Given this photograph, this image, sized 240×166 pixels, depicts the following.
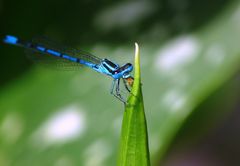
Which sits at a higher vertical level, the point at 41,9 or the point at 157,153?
the point at 41,9

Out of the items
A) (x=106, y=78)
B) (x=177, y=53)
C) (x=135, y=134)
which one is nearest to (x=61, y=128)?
(x=106, y=78)

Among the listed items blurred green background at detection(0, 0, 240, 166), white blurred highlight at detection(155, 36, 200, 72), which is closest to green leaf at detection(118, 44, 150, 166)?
blurred green background at detection(0, 0, 240, 166)

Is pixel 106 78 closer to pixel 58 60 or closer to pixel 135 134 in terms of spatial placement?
pixel 58 60

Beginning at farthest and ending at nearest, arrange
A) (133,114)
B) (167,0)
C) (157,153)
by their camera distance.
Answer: (167,0) → (157,153) → (133,114)

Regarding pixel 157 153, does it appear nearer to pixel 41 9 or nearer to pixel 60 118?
pixel 60 118

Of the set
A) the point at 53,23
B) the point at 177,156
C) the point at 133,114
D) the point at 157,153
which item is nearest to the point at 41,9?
the point at 53,23

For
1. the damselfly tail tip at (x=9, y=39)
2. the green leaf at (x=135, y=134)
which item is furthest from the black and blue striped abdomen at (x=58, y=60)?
the green leaf at (x=135, y=134)

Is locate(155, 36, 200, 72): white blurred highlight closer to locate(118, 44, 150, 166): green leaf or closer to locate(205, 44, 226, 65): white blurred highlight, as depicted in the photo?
locate(205, 44, 226, 65): white blurred highlight
